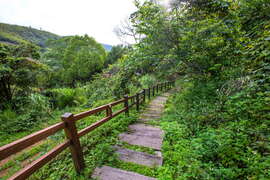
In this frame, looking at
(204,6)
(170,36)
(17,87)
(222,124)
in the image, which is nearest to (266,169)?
(222,124)

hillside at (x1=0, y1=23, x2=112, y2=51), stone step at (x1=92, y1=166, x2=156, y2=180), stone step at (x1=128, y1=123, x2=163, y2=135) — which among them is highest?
hillside at (x1=0, y1=23, x2=112, y2=51)

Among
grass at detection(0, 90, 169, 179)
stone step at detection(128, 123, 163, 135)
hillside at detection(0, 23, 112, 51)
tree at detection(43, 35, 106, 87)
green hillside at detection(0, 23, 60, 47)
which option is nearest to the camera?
grass at detection(0, 90, 169, 179)

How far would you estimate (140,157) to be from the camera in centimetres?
223

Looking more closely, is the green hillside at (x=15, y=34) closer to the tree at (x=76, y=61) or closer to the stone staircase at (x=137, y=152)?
the tree at (x=76, y=61)

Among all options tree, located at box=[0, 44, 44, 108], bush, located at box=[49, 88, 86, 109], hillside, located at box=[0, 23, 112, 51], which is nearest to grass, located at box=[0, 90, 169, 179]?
bush, located at box=[49, 88, 86, 109]

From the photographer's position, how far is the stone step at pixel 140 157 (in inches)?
82.0

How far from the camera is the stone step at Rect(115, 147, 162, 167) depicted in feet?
6.84

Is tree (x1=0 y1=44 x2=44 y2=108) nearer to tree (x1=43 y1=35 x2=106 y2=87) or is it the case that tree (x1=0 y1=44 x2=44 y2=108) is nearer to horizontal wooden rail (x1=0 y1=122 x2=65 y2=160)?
horizontal wooden rail (x1=0 y1=122 x2=65 y2=160)

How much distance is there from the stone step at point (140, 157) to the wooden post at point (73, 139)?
29.4 inches

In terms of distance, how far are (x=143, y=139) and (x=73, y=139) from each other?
5.45 ft

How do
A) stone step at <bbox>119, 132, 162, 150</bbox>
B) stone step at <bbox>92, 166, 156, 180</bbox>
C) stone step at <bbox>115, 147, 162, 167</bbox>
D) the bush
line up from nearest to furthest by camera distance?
1. stone step at <bbox>92, 166, 156, 180</bbox>
2. stone step at <bbox>115, 147, 162, 167</bbox>
3. stone step at <bbox>119, 132, 162, 150</bbox>
4. the bush

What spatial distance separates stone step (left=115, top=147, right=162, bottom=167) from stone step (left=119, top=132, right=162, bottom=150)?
0.89 ft

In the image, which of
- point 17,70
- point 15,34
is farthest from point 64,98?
point 15,34

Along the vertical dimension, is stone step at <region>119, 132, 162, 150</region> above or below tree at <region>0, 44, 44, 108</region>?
below
